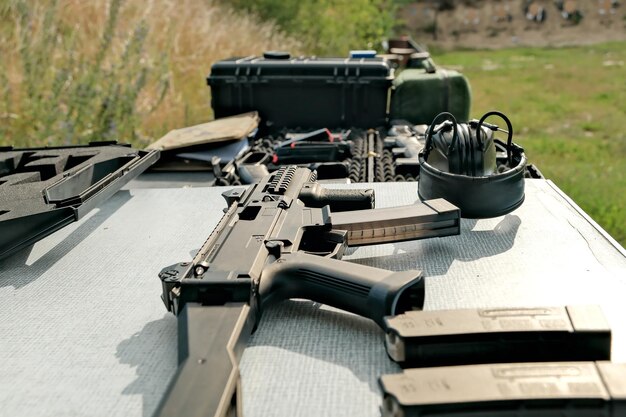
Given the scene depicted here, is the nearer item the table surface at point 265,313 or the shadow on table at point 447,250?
the table surface at point 265,313

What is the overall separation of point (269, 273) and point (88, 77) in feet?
13.0

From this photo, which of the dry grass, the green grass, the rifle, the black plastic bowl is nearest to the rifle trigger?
the rifle

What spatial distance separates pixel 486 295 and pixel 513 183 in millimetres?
582

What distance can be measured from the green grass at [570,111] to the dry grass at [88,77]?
369 centimetres

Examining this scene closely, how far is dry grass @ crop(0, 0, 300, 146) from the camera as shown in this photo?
493 centimetres

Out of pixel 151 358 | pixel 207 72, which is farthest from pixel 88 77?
pixel 151 358

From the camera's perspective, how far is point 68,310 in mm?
1823

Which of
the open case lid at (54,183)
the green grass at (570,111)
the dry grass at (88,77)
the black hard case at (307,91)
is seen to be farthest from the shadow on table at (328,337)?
the green grass at (570,111)

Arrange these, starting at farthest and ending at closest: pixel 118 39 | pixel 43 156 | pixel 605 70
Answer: pixel 605 70 → pixel 118 39 → pixel 43 156

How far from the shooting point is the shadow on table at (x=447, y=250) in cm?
204

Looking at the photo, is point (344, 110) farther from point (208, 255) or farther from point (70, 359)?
point (70, 359)

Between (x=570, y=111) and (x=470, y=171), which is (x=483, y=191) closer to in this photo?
(x=470, y=171)

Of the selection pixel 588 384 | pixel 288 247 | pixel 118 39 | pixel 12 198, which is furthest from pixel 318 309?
pixel 118 39

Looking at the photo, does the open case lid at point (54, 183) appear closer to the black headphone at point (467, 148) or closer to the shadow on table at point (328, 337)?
the shadow on table at point (328, 337)
